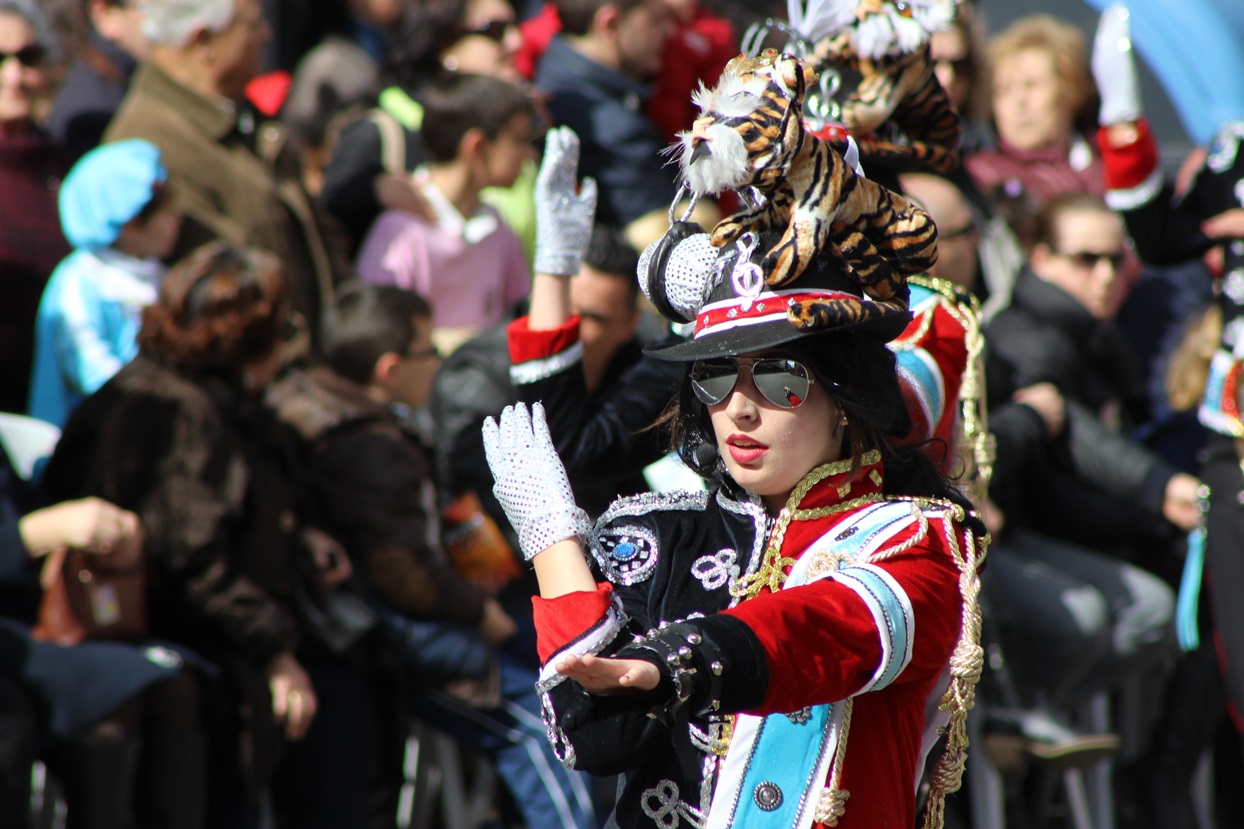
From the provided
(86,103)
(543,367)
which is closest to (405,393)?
(86,103)

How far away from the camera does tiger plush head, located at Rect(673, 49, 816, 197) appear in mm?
2293

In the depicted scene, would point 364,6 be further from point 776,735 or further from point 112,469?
point 776,735

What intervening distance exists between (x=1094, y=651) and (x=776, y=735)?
12.9 ft

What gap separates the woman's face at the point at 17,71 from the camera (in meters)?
5.31

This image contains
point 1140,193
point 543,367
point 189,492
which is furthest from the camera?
point 1140,193

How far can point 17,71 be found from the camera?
5.35 m

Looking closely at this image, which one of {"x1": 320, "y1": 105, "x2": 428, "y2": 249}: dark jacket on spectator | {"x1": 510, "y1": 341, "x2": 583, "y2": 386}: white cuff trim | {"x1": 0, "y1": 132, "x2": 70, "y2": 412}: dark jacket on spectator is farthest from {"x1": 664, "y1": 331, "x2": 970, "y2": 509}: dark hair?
{"x1": 320, "y1": 105, "x2": 428, "y2": 249}: dark jacket on spectator

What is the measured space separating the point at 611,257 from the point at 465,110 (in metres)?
1.57

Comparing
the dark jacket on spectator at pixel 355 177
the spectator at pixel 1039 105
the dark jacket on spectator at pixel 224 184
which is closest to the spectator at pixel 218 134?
the dark jacket on spectator at pixel 224 184

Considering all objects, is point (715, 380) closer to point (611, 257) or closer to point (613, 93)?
point (611, 257)

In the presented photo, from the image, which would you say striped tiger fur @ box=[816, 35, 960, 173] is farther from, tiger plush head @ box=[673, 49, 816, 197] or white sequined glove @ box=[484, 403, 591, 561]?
white sequined glove @ box=[484, 403, 591, 561]

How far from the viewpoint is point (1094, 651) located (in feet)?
19.8

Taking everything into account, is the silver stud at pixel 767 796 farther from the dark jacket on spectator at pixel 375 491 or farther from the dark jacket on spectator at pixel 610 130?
the dark jacket on spectator at pixel 610 130

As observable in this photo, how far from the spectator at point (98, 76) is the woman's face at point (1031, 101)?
3724mm
